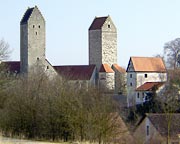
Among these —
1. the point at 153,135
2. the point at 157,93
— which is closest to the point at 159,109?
the point at 157,93

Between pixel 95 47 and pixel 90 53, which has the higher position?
pixel 95 47

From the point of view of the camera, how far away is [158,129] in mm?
37688

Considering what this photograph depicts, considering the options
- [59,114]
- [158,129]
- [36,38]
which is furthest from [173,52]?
[59,114]

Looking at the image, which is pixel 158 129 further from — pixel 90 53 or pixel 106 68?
pixel 90 53

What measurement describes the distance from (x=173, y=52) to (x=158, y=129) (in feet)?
123

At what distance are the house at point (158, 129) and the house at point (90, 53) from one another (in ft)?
115

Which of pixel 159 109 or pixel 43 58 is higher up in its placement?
pixel 43 58

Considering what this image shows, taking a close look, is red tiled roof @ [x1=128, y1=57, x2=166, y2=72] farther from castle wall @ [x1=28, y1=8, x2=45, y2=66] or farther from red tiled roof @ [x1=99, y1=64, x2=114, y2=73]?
castle wall @ [x1=28, y1=8, x2=45, y2=66]

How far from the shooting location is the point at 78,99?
63.4ft

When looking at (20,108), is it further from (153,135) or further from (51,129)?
(153,135)

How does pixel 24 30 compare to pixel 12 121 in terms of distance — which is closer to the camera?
pixel 12 121

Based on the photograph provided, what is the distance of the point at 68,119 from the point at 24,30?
5978 cm

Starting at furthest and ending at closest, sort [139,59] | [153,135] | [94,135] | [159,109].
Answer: [139,59]
[159,109]
[153,135]
[94,135]

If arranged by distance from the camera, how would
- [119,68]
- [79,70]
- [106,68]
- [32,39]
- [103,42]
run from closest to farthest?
[32,39]
[79,70]
[106,68]
[119,68]
[103,42]
